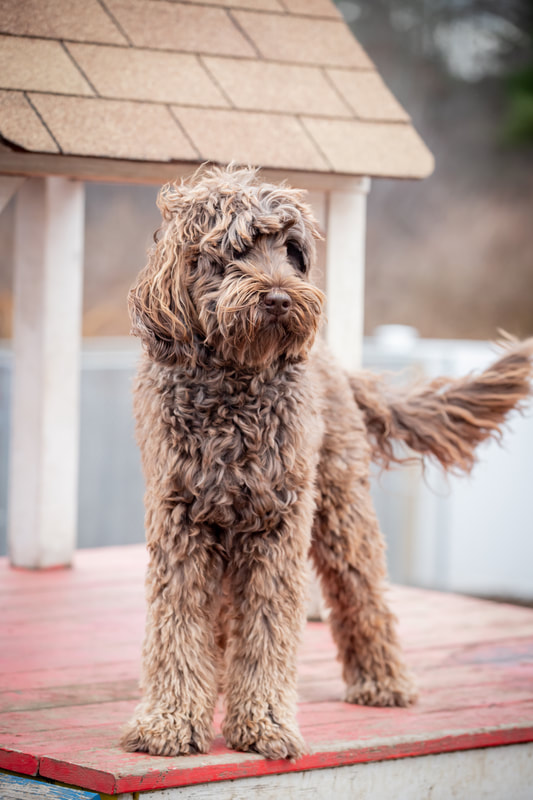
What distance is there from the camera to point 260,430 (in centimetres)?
322

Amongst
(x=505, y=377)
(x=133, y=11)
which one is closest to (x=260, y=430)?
(x=505, y=377)

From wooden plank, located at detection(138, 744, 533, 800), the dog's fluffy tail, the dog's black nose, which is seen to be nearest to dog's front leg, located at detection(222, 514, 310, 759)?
wooden plank, located at detection(138, 744, 533, 800)

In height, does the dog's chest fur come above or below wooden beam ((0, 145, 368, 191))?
below

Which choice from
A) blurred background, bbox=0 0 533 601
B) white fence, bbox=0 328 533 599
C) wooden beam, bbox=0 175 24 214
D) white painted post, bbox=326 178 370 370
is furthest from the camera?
blurred background, bbox=0 0 533 601

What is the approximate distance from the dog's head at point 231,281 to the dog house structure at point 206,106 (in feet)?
4.26

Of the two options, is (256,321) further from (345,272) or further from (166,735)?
(345,272)

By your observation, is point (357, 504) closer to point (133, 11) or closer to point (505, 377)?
point (505, 377)

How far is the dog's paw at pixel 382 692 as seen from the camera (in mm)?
3854

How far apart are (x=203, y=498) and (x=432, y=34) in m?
17.8

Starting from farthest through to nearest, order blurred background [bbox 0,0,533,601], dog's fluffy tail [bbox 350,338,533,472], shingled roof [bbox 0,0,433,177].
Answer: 1. blurred background [bbox 0,0,533,601]
2. shingled roof [bbox 0,0,433,177]
3. dog's fluffy tail [bbox 350,338,533,472]

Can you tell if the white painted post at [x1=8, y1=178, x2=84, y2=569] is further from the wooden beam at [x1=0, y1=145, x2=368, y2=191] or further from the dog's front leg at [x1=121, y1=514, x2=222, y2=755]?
the dog's front leg at [x1=121, y1=514, x2=222, y2=755]

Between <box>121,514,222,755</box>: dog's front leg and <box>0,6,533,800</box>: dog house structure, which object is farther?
<box>0,6,533,800</box>: dog house structure

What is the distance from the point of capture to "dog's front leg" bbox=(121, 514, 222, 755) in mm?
3172

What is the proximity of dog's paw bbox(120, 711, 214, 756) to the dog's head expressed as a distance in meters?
1.07
